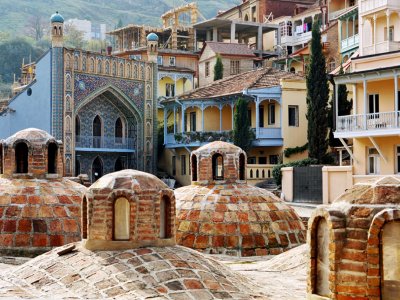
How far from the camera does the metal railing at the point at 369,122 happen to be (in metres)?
30.6

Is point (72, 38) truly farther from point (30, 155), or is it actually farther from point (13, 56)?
point (30, 155)

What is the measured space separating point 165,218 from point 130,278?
6.50 ft

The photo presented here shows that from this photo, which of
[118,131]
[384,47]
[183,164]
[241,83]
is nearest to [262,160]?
[241,83]

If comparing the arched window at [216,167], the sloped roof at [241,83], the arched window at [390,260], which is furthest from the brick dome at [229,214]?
the sloped roof at [241,83]

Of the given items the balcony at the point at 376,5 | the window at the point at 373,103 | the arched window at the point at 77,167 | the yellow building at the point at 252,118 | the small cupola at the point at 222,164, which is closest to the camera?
the small cupola at the point at 222,164

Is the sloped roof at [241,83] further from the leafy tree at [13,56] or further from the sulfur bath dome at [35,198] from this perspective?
the leafy tree at [13,56]

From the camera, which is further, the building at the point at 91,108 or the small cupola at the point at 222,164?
the building at the point at 91,108

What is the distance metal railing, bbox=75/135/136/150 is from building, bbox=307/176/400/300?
35697 mm

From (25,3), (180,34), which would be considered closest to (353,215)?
(180,34)

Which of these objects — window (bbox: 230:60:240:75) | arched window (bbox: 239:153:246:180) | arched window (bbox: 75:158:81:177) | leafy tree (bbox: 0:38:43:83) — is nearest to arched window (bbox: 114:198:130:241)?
arched window (bbox: 239:153:246:180)

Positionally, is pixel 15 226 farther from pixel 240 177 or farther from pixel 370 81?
pixel 370 81

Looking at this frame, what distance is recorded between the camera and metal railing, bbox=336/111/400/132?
30625 mm

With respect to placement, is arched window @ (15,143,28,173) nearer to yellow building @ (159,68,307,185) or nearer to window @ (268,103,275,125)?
yellow building @ (159,68,307,185)

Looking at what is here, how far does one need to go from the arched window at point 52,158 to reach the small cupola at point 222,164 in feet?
12.5
